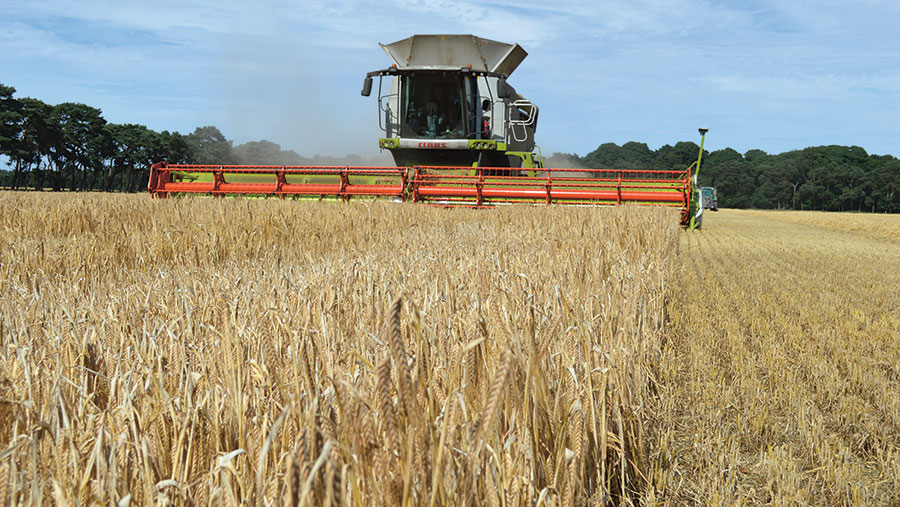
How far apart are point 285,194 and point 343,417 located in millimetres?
11042

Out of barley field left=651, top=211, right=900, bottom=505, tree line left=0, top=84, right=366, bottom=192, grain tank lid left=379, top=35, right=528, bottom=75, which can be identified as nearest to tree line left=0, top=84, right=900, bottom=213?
tree line left=0, top=84, right=366, bottom=192

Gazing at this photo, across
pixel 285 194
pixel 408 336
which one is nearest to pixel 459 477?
pixel 408 336

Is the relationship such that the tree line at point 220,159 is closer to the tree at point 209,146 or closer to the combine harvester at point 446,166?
the tree at point 209,146

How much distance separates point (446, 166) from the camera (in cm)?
1251

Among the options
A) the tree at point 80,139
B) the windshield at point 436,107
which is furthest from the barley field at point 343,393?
the tree at point 80,139

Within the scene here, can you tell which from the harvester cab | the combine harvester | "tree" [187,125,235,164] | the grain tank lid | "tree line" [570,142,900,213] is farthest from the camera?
"tree line" [570,142,900,213]

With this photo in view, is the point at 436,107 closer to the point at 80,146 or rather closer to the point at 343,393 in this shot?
the point at 343,393

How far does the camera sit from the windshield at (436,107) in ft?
41.5

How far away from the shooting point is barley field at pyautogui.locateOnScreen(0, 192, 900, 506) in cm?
104

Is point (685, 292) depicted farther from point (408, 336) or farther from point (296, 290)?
point (408, 336)

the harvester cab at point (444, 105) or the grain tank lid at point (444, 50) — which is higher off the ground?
the grain tank lid at point (444, 50)

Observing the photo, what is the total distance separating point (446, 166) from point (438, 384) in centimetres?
1117

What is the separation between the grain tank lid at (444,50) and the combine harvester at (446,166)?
0.02 m

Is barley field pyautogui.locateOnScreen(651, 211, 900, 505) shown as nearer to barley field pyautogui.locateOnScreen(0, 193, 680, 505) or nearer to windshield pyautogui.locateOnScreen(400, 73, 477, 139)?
barley field pyautogui.locateOnScreen(0, 193, 680, 505)
